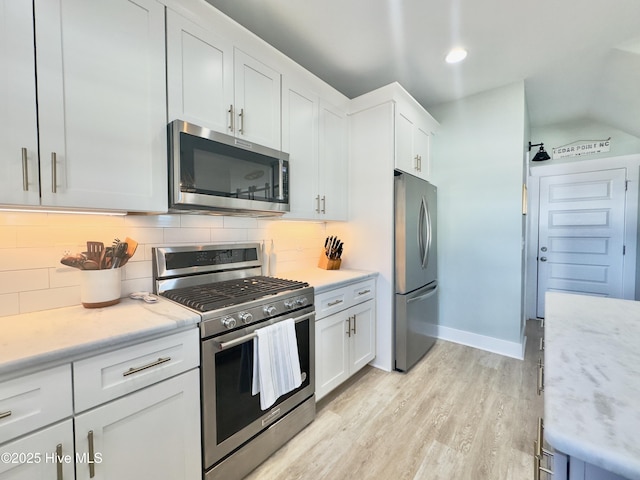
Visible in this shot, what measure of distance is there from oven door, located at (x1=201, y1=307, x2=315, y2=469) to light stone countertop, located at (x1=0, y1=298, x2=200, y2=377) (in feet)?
0.70

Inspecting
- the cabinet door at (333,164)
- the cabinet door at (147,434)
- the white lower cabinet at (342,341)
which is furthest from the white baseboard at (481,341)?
the cabinet door at (147,434)

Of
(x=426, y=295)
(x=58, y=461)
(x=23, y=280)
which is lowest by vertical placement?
(x=58, y=461)

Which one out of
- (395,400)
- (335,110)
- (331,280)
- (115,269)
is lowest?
(395,400)

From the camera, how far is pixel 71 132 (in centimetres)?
117

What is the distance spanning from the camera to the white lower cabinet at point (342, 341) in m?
1.95

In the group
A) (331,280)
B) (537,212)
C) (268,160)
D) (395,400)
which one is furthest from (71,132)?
(537,212)

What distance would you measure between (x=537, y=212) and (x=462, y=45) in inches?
118

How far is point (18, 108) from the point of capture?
1046 mm

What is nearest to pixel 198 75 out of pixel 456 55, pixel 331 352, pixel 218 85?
pixel 218 85

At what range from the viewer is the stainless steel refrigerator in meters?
2.48

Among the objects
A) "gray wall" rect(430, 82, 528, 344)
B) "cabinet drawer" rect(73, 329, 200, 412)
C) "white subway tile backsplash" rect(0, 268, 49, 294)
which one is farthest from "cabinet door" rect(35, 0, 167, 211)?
"gray wall" rect(430, 82, 528, 344)

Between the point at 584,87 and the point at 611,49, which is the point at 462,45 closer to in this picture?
the point at 611,49

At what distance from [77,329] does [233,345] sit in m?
0.61

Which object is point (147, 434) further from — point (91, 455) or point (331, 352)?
point (331, 352)
